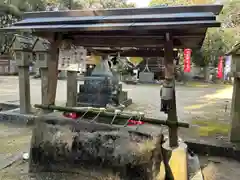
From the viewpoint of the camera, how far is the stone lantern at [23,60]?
686 cm

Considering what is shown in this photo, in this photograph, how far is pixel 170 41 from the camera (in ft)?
10.9

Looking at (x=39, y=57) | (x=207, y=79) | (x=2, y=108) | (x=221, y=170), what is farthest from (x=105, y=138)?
(x=207, y=79)

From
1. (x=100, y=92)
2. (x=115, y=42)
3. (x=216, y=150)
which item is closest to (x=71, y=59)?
(x=115, y=42)

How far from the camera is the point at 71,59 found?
3.99 m

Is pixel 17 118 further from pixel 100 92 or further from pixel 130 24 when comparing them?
pixel 130 24

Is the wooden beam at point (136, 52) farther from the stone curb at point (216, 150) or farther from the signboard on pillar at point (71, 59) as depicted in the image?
the stone curb at point (216, 150)

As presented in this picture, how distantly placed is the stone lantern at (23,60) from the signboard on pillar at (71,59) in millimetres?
3451

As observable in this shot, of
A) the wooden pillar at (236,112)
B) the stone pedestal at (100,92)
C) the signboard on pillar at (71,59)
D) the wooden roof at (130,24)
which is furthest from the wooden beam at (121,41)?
the stone pedestal at (100,92)

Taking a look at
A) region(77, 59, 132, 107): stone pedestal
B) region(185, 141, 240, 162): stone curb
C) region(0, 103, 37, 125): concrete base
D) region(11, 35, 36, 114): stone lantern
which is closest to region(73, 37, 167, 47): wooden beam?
region(185, 141, 240, 162): stone curb

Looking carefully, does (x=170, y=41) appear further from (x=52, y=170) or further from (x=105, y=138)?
(x=52, y=170)

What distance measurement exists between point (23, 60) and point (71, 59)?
3.61 meters

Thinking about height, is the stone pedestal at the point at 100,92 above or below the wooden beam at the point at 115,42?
below

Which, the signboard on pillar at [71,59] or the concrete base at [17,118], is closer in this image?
the signboard on pillar at [71,59]

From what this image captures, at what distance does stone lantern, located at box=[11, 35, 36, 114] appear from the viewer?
6855 millimetres
